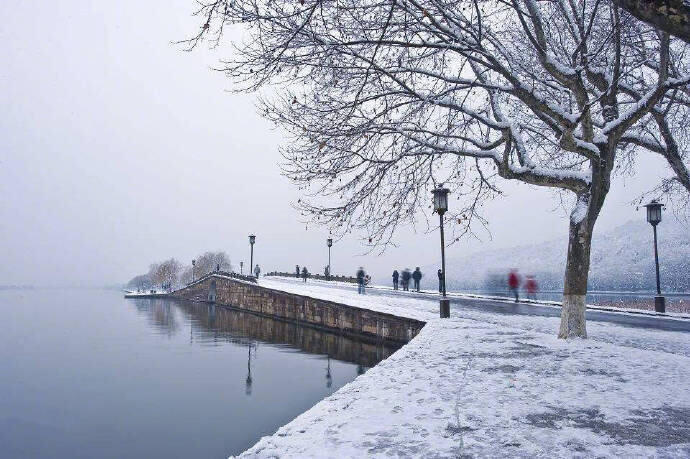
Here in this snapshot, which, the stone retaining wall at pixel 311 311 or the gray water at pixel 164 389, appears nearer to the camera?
the gray water at pixel 164 389

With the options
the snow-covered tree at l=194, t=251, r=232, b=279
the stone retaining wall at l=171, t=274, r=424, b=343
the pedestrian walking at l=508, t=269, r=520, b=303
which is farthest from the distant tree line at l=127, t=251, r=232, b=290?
the pedestrian walking at l=508, t=269, r=520, b=303

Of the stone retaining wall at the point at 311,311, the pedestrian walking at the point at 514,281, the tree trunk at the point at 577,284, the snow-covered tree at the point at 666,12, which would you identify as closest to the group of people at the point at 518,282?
the pedestrian walking at the point at 514,281

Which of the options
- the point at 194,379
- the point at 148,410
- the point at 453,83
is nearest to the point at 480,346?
the point at 453,83

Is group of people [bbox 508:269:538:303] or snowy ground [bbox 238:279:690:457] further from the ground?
group of people [bbox 508:269:538:303]

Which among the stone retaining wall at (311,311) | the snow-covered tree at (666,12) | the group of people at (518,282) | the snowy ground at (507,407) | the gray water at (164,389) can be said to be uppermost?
the snow-covered tree at (666,12)

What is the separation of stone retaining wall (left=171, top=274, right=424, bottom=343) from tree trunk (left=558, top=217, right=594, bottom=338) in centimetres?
549

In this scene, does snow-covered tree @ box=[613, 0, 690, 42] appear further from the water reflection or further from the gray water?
the water reflection

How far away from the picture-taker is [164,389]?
49.9 feet

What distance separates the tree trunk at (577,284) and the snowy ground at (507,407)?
2.24 ft

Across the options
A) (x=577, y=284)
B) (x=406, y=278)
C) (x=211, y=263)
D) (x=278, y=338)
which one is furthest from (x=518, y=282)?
(x=211, y=263)

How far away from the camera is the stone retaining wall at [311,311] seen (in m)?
17.2

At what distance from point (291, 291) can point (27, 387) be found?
1711 centimetres

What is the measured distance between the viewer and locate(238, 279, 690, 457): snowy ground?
398 cm

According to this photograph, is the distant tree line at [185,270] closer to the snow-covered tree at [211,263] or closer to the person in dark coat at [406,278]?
the snow-covered tree at [211,263]
